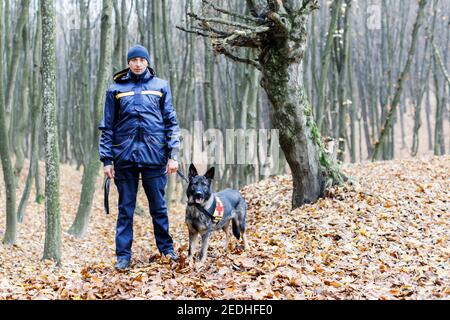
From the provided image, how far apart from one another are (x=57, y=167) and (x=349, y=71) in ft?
54.9

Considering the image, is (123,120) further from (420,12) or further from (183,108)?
(183,108)

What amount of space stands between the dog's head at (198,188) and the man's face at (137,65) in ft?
4.45

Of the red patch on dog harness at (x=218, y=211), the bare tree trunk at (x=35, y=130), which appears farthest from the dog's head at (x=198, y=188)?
the bare tree trunk at (x=35, y=130)

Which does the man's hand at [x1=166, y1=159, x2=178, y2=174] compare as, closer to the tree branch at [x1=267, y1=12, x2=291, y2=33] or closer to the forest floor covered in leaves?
the forest floor covered in leaves

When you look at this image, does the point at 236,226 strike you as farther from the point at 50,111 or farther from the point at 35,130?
the point at 35,130

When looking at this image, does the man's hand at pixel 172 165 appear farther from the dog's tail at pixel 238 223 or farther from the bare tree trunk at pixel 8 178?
the bare tree trunk at pixel 8 178

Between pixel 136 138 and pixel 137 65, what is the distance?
91 cm

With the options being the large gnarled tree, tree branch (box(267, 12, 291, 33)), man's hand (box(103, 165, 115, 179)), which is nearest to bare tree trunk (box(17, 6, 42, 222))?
the large gnarled tree

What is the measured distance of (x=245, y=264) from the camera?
657 centimetres

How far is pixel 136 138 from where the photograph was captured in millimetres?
6633

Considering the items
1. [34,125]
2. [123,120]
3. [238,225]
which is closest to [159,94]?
[123,120]

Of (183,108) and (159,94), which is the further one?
(183,108)

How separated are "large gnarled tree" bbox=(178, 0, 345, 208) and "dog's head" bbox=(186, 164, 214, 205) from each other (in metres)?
2.93

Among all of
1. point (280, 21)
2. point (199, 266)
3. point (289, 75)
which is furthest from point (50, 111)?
point (289, 75)
